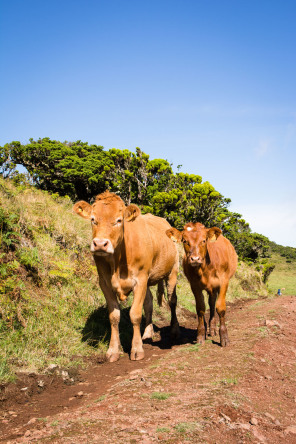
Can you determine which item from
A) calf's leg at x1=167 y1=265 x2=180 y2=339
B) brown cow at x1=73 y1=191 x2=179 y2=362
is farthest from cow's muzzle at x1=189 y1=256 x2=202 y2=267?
calf's leg at x1=167 y1=265 x2=180 y2=339

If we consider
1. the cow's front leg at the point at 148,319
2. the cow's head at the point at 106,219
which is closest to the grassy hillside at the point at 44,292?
the cow's front leg at the point at 148,319

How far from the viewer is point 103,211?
551 cm

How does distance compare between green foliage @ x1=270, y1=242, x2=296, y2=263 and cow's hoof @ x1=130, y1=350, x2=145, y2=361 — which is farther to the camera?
green foliage @ x1=270, y1=242, x2=296, y2=263

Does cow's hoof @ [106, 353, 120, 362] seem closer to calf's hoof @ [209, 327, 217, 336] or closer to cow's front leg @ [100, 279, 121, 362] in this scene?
cow's front leg @ [100, 279, 121, 362]

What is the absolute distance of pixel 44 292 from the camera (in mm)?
7035

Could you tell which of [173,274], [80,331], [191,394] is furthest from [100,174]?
[191,394]

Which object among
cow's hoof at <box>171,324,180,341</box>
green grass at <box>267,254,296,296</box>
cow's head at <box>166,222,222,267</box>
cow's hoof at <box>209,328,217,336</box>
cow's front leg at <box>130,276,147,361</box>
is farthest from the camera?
green grass at <box>267,254,296,296</box>

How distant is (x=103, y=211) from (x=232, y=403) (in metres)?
3.20

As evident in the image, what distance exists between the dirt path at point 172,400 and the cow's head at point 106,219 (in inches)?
74.3

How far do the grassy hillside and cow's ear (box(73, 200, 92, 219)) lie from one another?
5.94ft

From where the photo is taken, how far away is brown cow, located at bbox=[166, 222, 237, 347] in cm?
609

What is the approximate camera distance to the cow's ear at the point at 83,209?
5863 millimetres

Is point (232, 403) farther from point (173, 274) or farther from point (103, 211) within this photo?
point (173, 274)

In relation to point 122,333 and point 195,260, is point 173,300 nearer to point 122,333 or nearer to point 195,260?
point 122,333
